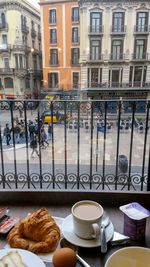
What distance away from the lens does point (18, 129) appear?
1667 mm

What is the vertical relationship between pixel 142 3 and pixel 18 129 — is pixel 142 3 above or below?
above

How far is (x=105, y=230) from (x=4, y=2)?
73.2 inches

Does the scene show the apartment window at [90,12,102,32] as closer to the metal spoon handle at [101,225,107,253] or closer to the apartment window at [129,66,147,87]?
the apartment window at [129,66,147,87]

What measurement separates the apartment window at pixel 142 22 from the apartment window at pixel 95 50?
48 cm

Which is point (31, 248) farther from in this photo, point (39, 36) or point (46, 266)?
point (39, 36)

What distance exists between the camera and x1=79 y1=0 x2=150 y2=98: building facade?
2.17m

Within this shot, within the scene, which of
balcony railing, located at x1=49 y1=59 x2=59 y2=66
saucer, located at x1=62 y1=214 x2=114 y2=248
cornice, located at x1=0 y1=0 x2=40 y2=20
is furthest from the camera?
balcony railing, located at x1=49 y1=59 x2=59 y2=66

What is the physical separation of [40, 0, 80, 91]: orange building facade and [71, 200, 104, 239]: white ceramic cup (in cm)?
143

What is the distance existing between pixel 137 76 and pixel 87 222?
204 centimetres

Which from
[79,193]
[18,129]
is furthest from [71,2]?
[79,193]

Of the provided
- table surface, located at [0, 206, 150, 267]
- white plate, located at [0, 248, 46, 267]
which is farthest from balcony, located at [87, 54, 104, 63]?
white plate, located at [0, 248, 46, 267]

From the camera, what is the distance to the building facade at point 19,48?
1.74 meters

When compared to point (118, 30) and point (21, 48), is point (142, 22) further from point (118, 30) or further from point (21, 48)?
point (21, 48)

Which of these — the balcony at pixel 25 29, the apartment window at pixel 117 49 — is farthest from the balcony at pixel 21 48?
the apartment window at pixel 117 49
